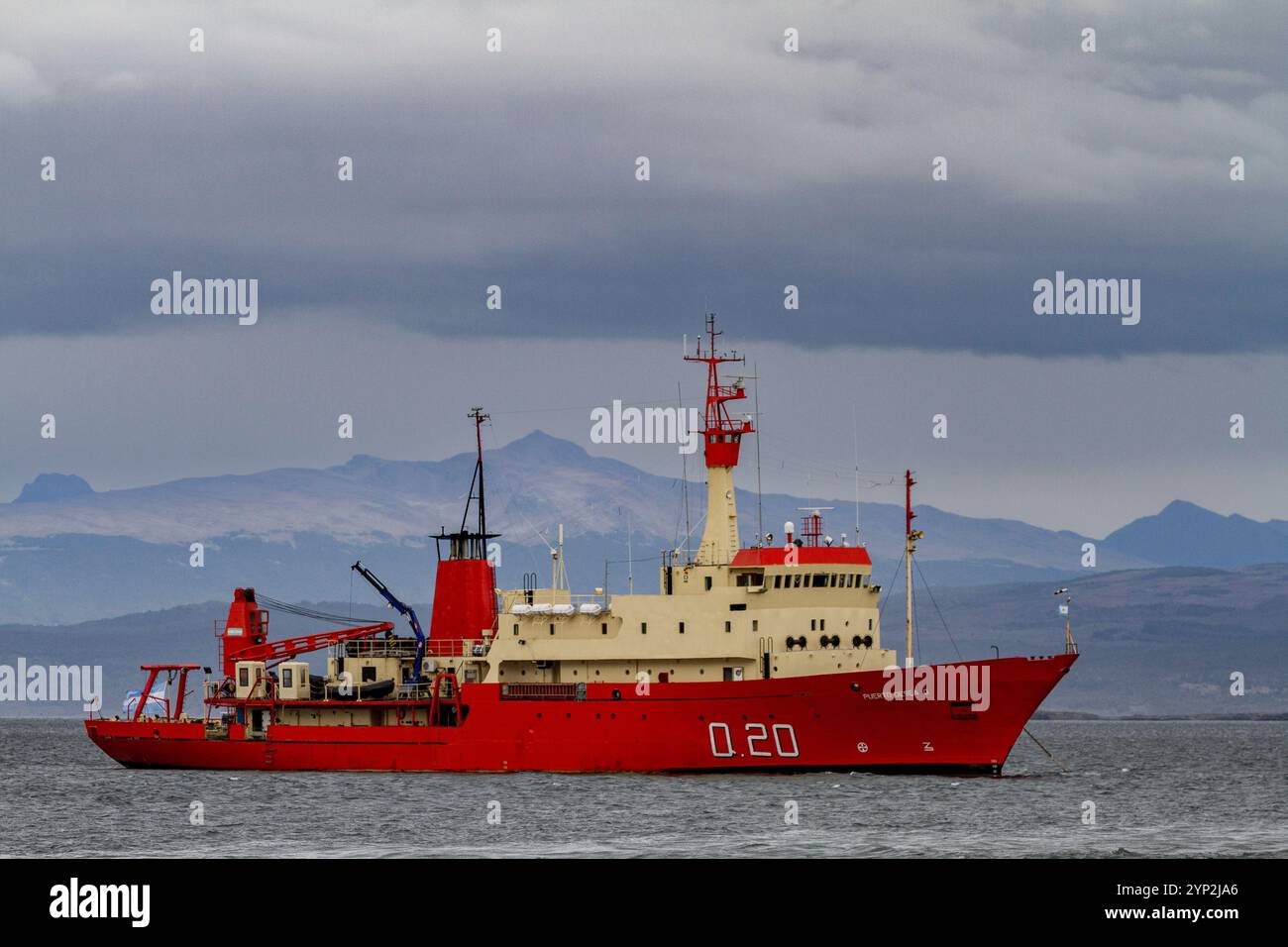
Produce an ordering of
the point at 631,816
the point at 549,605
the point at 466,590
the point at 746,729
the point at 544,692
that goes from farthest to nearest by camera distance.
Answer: the point at 466,590
the point at 544,692
the point at 549,605
the point at 746,729
the point at 631,816

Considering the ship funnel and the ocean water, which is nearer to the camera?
the ocean water

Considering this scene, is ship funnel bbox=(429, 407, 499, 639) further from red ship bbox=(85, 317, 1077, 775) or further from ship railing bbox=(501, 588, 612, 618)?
ship railing bbox=(501, 588, 612, 618)

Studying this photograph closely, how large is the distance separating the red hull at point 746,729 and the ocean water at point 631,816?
2.29 ft

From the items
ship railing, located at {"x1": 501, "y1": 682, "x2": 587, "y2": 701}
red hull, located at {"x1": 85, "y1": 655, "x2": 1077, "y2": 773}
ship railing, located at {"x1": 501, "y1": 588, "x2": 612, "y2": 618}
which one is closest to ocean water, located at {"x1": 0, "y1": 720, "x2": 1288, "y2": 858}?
red hull, located at {"x1": 85, "y1": 655, "x2": 1077, "y2": 773}

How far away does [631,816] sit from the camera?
1869 inches

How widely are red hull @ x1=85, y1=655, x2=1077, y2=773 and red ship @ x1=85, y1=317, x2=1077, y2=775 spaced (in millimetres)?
51

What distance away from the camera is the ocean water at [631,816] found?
40156 millimetres

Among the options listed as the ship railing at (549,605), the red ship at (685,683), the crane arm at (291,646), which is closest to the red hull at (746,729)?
the red ship at (685,683)

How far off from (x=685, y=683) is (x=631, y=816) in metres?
10.7

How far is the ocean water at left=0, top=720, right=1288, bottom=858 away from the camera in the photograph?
40.2 m

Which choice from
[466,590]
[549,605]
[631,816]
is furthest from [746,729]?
[466,590]

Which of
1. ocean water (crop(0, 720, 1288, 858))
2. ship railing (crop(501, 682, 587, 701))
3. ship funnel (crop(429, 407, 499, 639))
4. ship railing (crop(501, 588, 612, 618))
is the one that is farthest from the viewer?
ship funnel (crop(429, 407, 499, 639))

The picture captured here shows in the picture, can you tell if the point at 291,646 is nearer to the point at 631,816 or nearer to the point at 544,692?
the point at 544,692

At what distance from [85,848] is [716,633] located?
21.2 m
